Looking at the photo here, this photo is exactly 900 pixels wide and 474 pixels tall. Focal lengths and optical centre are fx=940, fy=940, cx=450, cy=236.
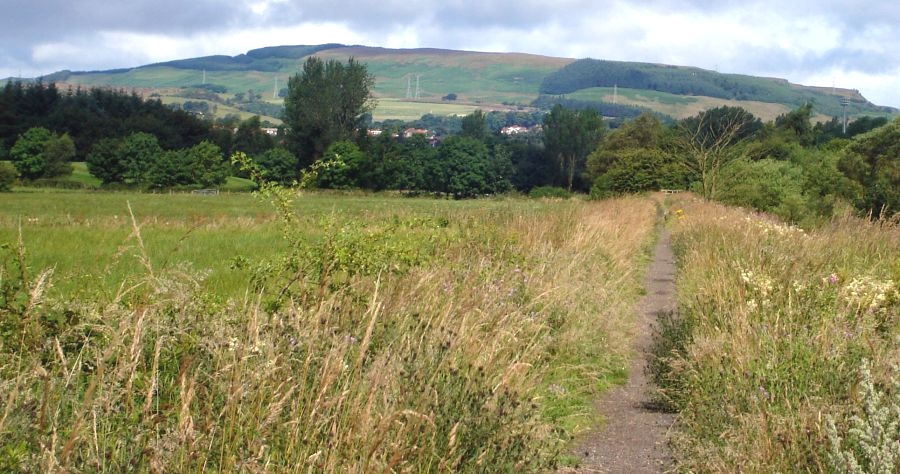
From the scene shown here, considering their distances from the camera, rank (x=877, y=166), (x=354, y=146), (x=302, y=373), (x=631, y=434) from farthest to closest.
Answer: (x=354, y=146) → (x=877, y=166) → (x=631, y=434) → (x=302, y=373)

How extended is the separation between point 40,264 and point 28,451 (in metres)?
11.3

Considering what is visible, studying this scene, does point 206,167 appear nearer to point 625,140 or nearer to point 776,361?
point 625,140

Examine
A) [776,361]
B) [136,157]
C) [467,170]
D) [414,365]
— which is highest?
[414,365]

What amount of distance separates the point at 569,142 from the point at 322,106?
115 feet

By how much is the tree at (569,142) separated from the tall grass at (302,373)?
117028mm

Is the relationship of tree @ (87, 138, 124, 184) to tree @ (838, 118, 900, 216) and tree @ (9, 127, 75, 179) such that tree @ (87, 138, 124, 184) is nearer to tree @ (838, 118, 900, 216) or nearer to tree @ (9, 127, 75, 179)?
tree @ (9, 127, 75, 179)

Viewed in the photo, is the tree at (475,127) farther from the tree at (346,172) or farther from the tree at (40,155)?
the tree at (40,155)

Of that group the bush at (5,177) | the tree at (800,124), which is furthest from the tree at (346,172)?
the tree at (800,124)

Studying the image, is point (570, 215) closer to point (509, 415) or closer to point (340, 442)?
point (509, 415)

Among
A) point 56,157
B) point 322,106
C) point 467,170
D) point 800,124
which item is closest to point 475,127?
point 467,170

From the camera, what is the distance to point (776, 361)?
5863mm

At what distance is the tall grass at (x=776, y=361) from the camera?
4.73 meters

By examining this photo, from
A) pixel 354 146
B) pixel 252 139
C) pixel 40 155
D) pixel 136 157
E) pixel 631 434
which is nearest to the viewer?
pixel 631 434

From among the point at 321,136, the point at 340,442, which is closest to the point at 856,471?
the point at 340,442
